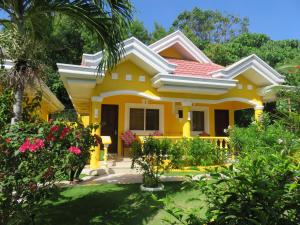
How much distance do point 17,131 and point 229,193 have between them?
135 inches

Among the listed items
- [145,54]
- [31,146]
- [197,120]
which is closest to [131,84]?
[145,54]

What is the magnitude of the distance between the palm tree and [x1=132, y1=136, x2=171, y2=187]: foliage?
279 centimetres

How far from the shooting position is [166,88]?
1191 centimetres

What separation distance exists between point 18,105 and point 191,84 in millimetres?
7917

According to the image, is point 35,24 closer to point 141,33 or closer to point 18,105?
point 18,105

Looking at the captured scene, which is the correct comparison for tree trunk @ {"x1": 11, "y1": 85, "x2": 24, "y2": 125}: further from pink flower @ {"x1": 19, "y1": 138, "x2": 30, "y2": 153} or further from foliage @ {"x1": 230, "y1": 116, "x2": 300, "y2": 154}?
foliage @ {"x1": 230, "y1": 116, "x2": 300, "y2": 154}

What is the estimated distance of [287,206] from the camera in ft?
8.88

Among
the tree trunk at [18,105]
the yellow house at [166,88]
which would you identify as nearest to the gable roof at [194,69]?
the yellow house at [166,88]

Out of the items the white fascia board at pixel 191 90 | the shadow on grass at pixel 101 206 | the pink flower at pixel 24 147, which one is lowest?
the shadow on grass at pixel 101 206

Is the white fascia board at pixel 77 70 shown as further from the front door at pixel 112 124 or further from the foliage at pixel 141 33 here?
the foliage at pixel 141 33

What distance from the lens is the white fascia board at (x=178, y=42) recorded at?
15.4m

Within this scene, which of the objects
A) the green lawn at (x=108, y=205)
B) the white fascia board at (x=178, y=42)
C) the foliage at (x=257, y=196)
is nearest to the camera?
the foliage at (x=257, y=196)

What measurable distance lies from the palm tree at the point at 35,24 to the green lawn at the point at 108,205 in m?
2.26

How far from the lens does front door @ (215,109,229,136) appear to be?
719 inches
